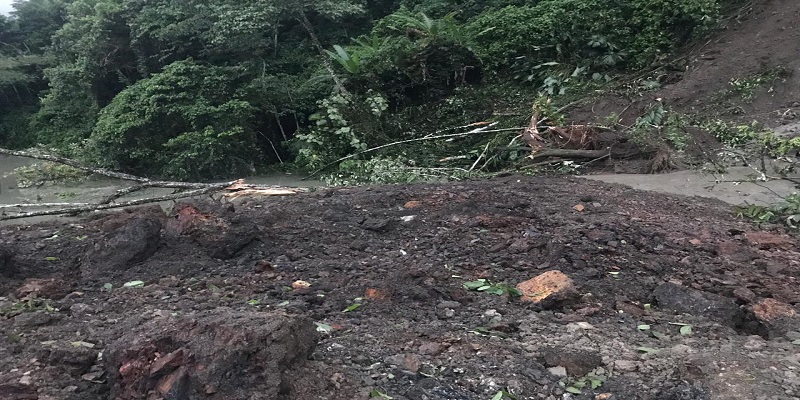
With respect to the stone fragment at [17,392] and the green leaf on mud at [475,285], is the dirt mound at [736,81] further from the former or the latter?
the stone fragment at [17,392]

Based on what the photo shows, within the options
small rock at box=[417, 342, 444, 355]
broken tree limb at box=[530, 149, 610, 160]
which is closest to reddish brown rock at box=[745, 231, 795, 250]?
small rock at box=[417, 342, 444, 355]

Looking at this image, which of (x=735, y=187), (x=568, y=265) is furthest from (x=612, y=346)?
(x=735, y=187)

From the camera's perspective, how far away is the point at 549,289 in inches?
134

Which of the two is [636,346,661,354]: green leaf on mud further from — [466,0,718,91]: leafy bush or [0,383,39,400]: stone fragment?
[466,0,718,91]: leafy bush

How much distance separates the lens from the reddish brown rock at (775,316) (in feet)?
10.0

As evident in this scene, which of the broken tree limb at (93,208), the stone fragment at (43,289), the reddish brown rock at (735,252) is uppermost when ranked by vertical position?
the broken tree limb at (93,208)

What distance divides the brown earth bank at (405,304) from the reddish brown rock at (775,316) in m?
0.01

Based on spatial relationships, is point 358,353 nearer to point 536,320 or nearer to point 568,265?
point 536,320

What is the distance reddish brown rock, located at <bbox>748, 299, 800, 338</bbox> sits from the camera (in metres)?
3.05

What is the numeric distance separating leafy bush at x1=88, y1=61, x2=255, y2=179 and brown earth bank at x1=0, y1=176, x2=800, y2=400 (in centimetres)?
506

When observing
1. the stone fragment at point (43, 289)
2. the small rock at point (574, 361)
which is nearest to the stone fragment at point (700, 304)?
the small rock at point (574, 361)

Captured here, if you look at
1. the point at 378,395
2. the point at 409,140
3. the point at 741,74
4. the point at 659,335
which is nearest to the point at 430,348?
the point at 378,395

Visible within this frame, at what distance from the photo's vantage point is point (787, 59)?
9836 mm

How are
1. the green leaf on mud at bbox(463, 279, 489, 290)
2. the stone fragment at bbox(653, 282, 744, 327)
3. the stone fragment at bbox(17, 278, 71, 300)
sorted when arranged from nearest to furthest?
1. the stone fragment at bbox(653, 282, 744, 327)
2. the stone fragment at bbox(17, 278, 71, 300)
3. the green leaf on mud at bbox(463, 279, 489, 290)
